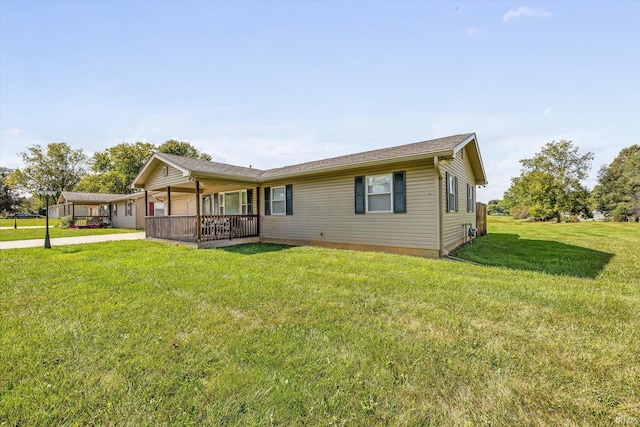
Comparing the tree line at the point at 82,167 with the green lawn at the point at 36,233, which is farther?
the tree line at the point at 82,167

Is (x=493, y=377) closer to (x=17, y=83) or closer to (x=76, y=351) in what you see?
(x=76, y=351)

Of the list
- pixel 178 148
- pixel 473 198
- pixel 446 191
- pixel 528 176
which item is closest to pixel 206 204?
pixel 446 191

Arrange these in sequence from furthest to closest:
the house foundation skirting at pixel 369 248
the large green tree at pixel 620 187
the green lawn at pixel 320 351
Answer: the large green tree at pixel 620 187 < the house foundation skirting at pixel 369 248 < the green lawn at pixel 320 351

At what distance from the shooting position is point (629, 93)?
928cm

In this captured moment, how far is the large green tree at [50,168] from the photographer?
43.2 metres

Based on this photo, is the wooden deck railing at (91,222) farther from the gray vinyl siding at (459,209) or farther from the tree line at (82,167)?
the gray vinyl siding at (459,209)

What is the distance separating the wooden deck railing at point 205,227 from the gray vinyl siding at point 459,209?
7669mm

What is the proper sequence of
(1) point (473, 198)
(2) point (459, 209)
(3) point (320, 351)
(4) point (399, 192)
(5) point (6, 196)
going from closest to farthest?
(3) point (320, 351), (4) point (399, 192), (2) point (459, 209), (1) point (473, 198), (5) point (6, 196)

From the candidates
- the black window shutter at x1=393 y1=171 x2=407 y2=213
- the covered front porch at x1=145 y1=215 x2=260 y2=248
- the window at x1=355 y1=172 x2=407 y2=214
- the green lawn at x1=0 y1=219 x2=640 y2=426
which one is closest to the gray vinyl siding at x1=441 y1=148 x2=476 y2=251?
the black window shutter at x1=393 y1=171 x2=407 y2=213

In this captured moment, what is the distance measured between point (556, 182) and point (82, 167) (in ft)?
231

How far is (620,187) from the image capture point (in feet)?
109

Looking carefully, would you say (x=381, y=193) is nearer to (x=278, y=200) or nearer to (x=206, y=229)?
(x=278, y=200)

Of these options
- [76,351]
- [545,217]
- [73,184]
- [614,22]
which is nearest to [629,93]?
[614,22]

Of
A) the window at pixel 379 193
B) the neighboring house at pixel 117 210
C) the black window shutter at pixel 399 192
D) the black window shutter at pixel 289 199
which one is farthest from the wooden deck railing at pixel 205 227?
the neighboring house at pixel 117 210
